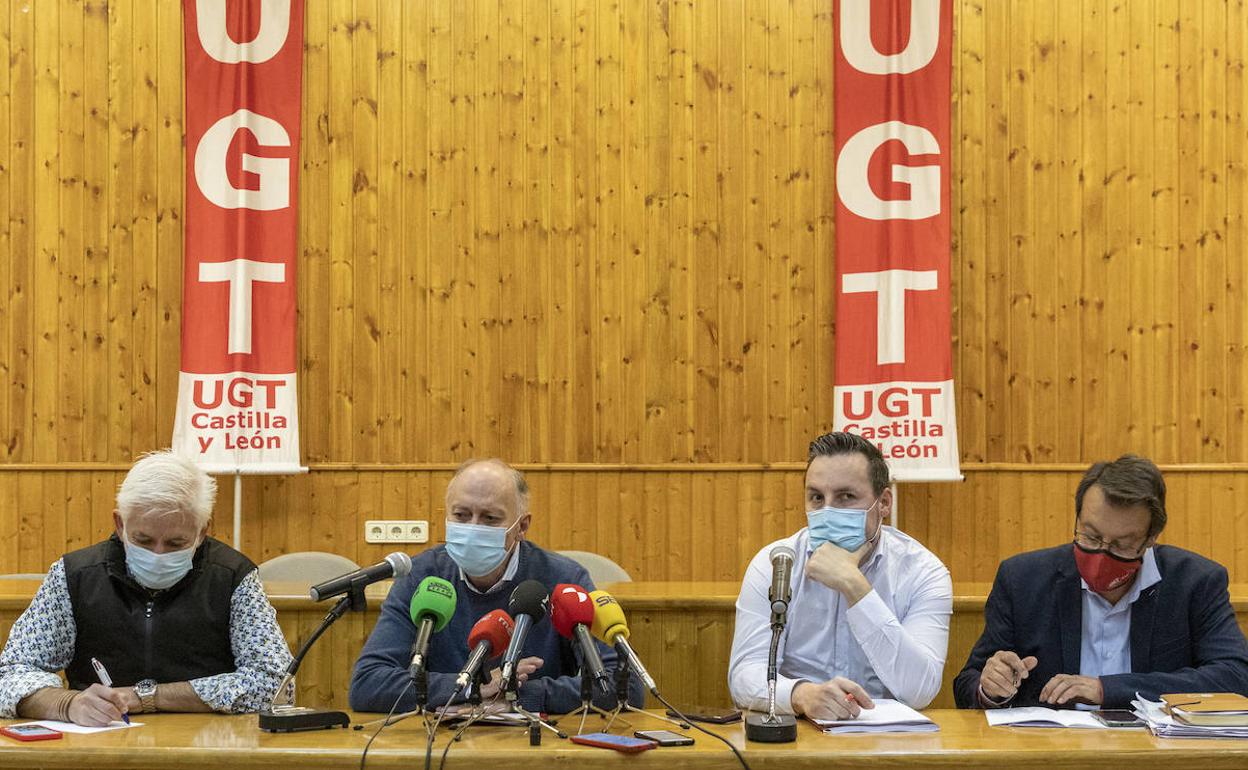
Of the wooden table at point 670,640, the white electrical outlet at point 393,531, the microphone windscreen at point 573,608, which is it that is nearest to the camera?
the microphone windscreen at point 573,608

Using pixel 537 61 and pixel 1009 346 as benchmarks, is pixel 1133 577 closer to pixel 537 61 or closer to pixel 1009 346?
pixel 1009 346

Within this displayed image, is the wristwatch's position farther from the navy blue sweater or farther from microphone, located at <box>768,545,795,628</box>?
microphone, located at <box>768,545,795,628</box>

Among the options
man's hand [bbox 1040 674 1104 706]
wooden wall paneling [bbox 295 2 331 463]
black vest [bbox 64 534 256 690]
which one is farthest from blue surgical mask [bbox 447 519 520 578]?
wooden wall paneling [bbox 295 2 331 463]

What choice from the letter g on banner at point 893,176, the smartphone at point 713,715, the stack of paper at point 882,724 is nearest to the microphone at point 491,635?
the smartphone at point 713,715

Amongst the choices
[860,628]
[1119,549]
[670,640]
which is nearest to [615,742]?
[860,628]

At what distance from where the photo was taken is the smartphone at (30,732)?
2.58 m

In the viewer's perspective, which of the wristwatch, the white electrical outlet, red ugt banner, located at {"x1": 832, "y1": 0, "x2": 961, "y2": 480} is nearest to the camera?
the wristwatch

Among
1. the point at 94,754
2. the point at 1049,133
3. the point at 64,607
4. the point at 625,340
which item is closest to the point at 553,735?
the point at 94,754

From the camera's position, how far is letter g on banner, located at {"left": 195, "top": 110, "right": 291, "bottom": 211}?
6.22 metres

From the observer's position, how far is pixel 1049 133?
21.3ft

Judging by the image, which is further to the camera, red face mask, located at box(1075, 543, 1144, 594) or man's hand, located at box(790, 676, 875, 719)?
red face mask, located at box(1075, 543, 1144, 594)

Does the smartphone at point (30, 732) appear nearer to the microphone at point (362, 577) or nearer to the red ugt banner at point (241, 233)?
the microphone at point (362, 577)

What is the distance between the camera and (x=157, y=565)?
3.15 m

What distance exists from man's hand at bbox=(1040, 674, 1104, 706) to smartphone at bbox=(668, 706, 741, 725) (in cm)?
79
